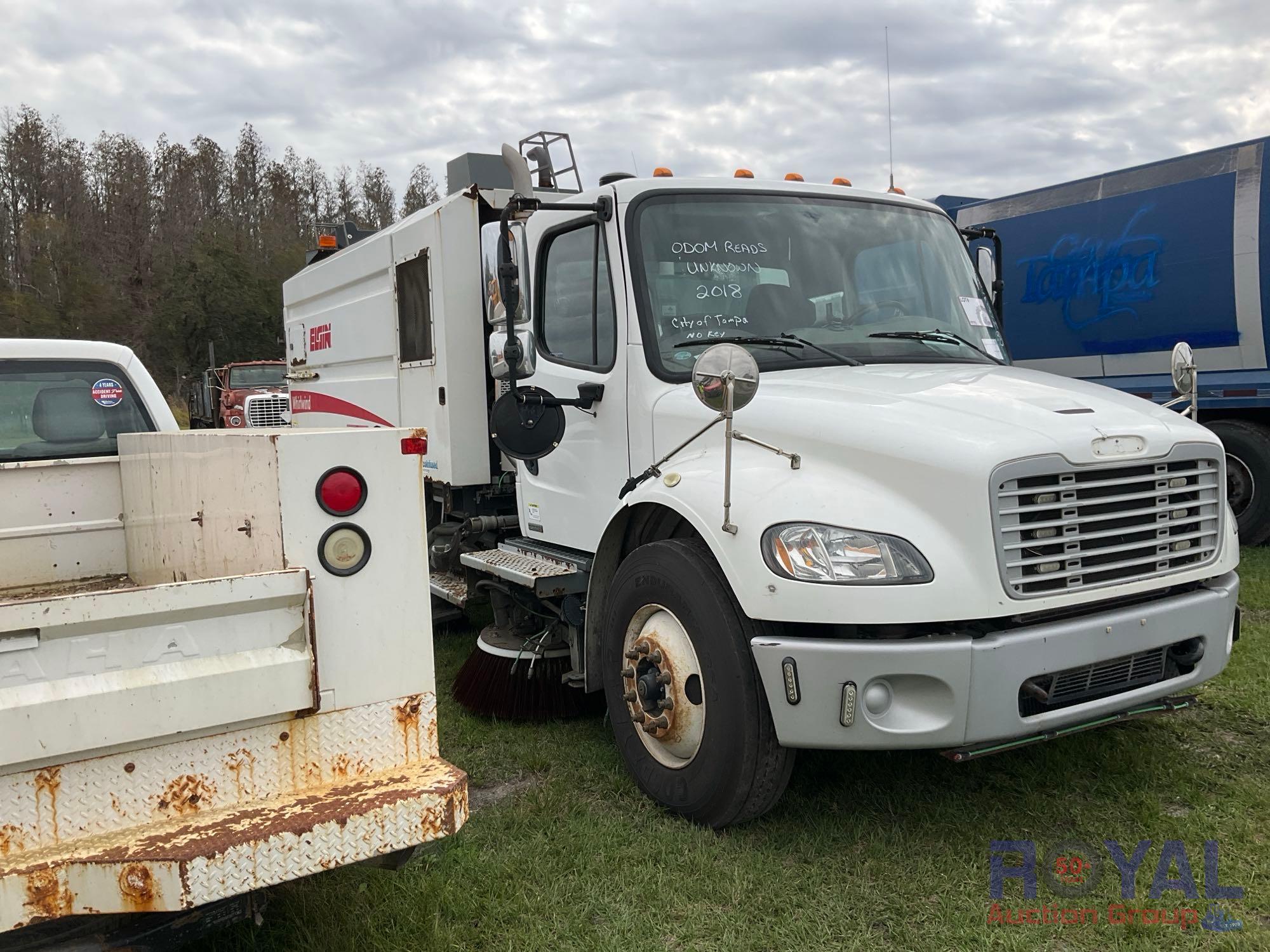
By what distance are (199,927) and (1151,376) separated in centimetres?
832

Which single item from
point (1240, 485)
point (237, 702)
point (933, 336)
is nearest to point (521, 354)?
point (933, 336)

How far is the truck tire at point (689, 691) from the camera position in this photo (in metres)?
3.35

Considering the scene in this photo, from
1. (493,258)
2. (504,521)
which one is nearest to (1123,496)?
(493,258)

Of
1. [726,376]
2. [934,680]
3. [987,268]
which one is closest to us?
[934,680]

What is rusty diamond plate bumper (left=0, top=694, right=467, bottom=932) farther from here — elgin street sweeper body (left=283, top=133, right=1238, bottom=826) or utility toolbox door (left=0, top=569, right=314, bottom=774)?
elgin street sweeper body (left=283, top=133, right=1238, bottom=826)

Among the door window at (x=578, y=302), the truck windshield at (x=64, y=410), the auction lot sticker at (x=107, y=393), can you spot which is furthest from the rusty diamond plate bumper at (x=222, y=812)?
the auction lot sticker at (x=107, y=393)

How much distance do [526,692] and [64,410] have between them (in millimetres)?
2382

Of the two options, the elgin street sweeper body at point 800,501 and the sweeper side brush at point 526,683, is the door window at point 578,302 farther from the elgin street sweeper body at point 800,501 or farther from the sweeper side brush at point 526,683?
the sweeper side brush at point 526,683

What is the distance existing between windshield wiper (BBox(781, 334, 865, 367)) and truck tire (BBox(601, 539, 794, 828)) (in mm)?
994

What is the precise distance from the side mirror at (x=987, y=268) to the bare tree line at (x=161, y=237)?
24.6 m

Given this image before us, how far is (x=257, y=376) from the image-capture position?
22000 mm

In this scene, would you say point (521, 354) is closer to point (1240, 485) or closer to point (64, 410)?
point (64, 410)

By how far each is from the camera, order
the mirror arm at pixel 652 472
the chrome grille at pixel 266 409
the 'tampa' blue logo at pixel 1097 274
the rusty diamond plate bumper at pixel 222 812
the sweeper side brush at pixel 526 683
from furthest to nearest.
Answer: the chrome grille at pixel 266 409 < the 'tampa' blue logo at pixel 1097 274 < the sweeper side brush at pixel 526 683 < the mirror arm at pixel 652 472 < the rusty diamond plate bumper at pixel 222 812

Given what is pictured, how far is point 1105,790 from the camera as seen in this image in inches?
151
